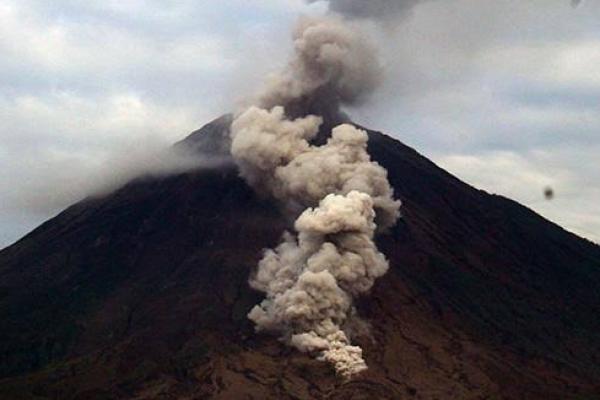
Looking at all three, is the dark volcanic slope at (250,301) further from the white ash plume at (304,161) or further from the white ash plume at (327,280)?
the white ash plume at (304,161)

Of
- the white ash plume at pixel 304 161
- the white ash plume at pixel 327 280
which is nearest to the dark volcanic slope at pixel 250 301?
the white ash plume at pixel 327 280

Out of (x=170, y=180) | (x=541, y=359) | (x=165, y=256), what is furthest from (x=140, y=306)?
(x=541, y=359)

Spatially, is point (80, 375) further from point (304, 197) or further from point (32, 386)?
point (304, 197)

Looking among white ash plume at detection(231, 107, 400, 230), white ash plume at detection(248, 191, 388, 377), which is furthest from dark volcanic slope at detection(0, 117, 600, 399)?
white ash plume at detection(231, 107, 400, 230)

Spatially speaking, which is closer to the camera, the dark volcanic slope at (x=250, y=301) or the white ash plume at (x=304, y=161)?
the dark volcanic slope at (x=250, y=301)

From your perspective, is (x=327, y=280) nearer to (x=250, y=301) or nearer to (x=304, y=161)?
(x=250, y=301)

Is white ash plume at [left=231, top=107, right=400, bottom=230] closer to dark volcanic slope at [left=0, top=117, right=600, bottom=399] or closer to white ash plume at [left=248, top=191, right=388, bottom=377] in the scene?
white ash plume at [left=248, top=191, right=388, bottom=377]
